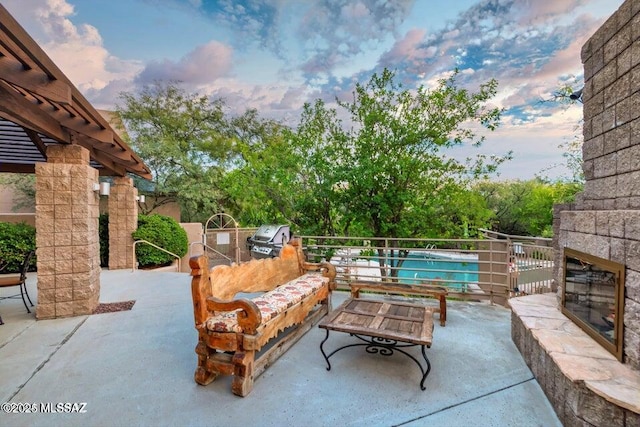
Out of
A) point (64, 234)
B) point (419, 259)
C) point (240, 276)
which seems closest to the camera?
point (240, 276)

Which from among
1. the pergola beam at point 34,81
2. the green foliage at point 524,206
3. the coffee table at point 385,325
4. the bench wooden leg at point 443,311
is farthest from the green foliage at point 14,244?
the green foliage at point 524,206

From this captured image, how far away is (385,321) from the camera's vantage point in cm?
259

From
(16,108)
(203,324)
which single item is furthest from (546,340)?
(16,108)

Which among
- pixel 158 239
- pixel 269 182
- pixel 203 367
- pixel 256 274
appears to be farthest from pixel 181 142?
pixel 203 367

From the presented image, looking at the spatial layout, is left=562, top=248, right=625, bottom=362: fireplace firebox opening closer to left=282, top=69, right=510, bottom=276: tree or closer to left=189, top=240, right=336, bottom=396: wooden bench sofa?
left=189, top=240, right=336, bottom=396: wooden bench sofa

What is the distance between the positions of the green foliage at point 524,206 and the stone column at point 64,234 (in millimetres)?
11297

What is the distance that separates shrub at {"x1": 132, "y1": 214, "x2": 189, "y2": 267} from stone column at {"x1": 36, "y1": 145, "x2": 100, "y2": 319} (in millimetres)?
Answer: 3378

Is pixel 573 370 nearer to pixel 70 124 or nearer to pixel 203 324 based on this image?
pixel 203 324

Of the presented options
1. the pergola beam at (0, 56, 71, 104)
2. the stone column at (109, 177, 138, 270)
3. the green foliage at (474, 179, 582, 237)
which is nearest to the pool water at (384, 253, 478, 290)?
the green foliage at (474, 179, 582, 237)

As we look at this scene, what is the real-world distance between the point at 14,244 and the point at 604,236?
8.88 meters

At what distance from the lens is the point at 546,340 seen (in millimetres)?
2178

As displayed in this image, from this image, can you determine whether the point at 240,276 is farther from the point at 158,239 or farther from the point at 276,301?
the point at 158,239

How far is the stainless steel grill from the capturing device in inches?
284

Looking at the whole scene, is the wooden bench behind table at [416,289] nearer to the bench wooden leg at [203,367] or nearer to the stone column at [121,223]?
the bench wooden leg at [203,367]
